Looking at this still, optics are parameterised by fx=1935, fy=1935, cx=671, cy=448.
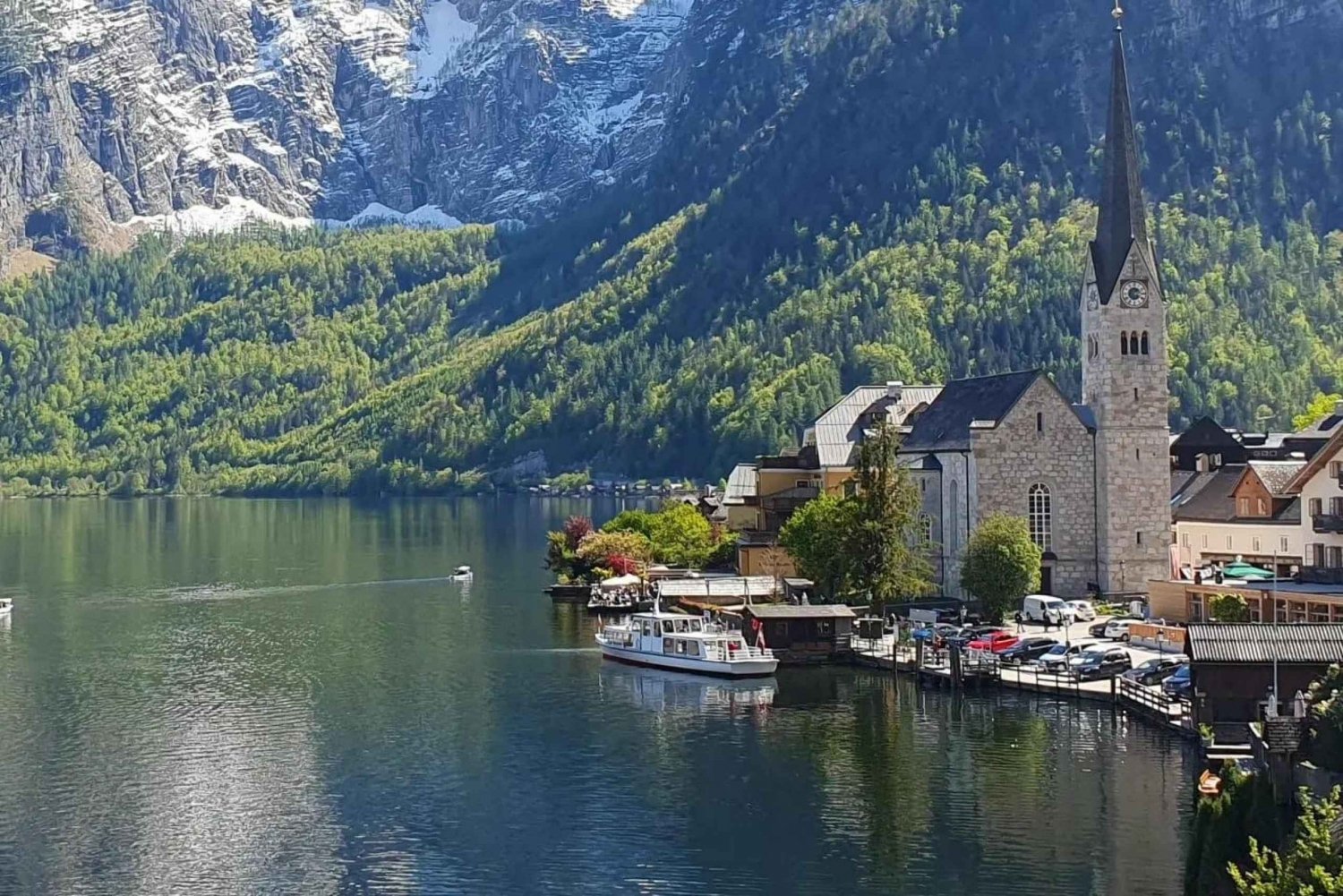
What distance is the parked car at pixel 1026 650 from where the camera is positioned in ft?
303

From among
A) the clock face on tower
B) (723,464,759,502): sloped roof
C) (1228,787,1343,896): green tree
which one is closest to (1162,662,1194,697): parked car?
(1228,787,1343,896): green tree

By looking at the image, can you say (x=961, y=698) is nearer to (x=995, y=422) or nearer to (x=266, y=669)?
(x=995, y=422)

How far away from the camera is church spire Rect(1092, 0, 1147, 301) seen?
113m

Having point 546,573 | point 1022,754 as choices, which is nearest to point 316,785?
point 1022,754

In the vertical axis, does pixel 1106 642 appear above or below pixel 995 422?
below

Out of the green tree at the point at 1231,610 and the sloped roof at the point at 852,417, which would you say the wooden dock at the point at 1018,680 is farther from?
the sloped roof at the point at 852,417

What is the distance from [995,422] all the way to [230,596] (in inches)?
2657

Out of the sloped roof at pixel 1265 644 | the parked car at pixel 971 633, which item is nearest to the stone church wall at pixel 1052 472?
the parked car at pixel 971 633

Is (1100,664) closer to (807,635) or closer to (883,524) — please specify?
(807,635)

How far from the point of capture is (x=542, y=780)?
7219 centimetres

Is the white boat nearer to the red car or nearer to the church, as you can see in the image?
the red car

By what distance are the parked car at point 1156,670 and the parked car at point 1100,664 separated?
3.73 feet

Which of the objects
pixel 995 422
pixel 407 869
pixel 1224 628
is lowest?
pixel 407 869

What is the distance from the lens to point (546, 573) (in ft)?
561
